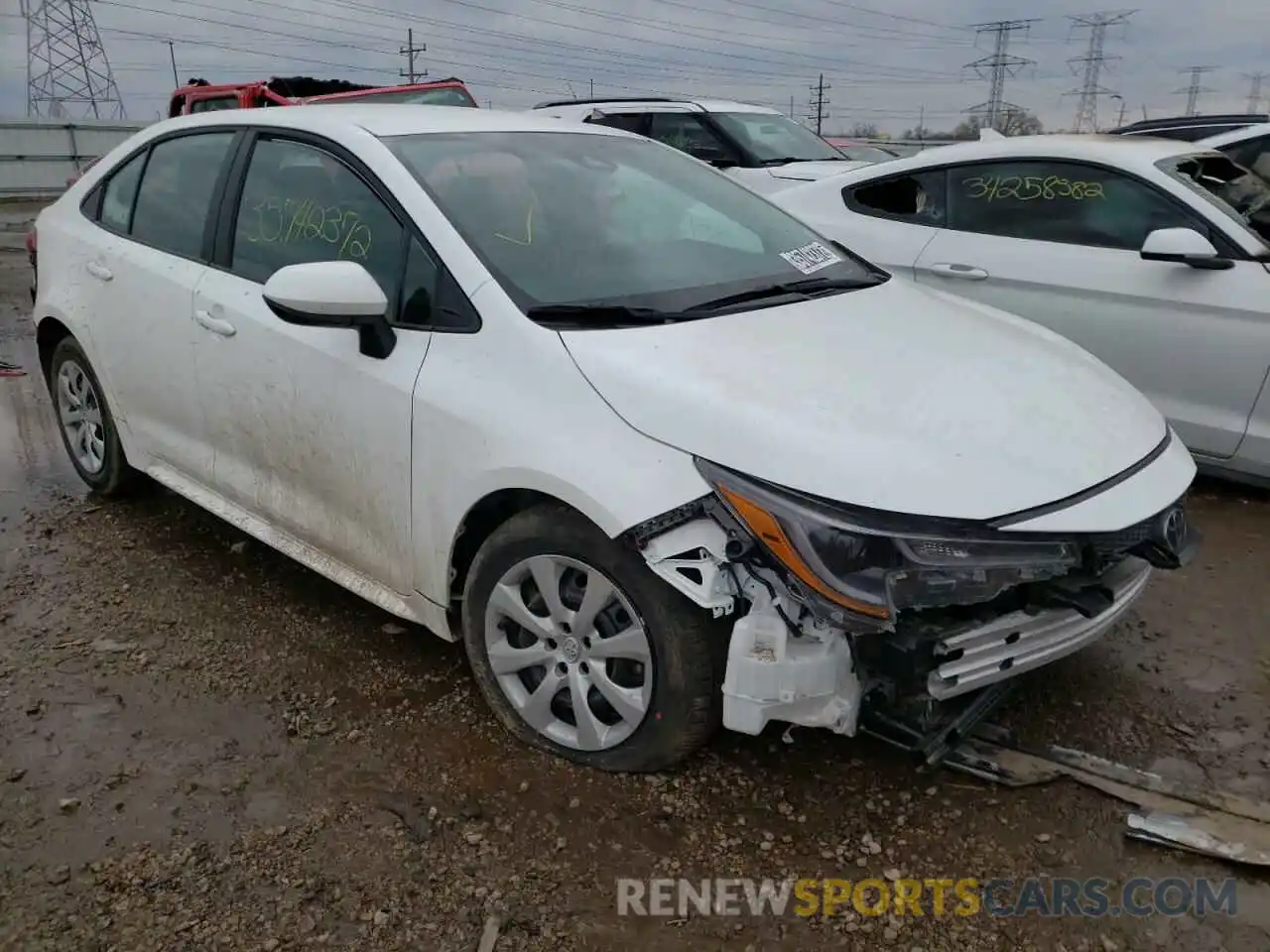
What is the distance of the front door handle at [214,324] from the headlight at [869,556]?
6.41 ft

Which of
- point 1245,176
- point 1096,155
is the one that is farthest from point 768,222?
point 1245,176

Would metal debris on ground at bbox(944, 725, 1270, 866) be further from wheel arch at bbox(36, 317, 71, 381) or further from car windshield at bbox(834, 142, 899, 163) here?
car windshield at bbox(834, 142, 899, 163)

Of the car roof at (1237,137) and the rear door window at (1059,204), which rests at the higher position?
the car roof at (1237,137)

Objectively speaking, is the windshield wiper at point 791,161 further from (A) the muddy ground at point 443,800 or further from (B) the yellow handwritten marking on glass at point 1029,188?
(A) the muddy ground at point 443,800

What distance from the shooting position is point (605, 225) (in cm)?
308

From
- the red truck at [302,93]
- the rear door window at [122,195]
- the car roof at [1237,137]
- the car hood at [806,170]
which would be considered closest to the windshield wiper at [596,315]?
the rear door window at [122,195]

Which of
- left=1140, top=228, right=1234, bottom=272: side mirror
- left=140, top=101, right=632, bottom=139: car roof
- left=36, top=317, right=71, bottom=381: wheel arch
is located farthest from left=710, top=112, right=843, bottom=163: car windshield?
left=36, top=317, right=71, bottom=381: wheel arch

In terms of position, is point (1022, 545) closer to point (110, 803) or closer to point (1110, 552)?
point (1110, 552)

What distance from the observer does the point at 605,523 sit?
2.37 meters

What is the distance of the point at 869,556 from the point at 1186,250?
2925mm

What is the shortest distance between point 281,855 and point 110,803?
0.56 m

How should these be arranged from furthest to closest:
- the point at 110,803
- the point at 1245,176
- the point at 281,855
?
the point at 1245,176 → the point at 110,803 → the point at 281,855

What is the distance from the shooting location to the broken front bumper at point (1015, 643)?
90.4 inches

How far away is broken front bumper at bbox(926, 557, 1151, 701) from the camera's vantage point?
2295 millimetres
